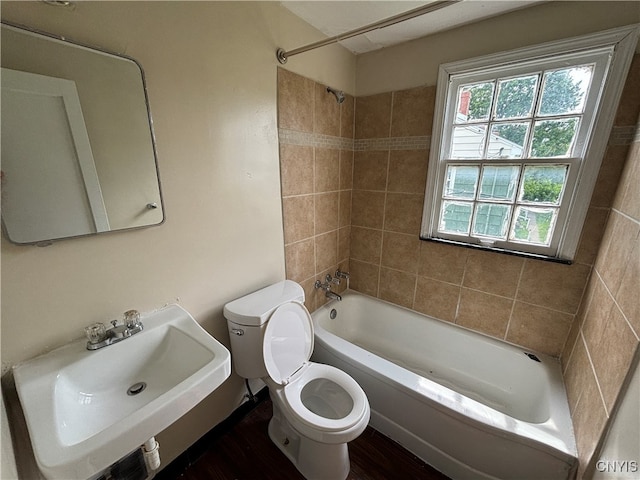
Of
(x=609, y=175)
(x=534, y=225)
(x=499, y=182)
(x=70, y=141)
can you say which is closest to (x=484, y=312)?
(x=534, y=225)

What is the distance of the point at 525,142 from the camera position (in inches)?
56.0

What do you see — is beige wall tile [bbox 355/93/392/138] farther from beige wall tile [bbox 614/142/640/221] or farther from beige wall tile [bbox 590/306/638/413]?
beige wall tile [bbox 590/306/638/413]

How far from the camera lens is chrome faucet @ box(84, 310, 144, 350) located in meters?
0.87

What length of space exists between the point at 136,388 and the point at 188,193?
2.51 feet

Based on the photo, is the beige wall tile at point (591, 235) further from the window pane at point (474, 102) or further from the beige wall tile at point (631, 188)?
the window pane at point (474, 102)

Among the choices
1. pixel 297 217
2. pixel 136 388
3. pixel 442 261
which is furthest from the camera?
pixel 442 261

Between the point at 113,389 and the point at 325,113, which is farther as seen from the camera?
the point at 325,113

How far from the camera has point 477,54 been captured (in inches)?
56.5

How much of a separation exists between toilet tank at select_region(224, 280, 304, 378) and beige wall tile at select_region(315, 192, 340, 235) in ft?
2.16

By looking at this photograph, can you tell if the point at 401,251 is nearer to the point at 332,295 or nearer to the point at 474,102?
the point at 332,295

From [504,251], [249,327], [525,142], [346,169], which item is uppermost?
[525,142]

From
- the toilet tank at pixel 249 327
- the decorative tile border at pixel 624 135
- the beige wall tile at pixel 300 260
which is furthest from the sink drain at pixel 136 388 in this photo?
the decorative tile border at pixel 624 135

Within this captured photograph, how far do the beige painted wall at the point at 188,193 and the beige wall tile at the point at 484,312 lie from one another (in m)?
1.32

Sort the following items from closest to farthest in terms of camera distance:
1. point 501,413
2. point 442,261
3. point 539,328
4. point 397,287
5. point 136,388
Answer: point 136,388 → point 501,413 → point 539,328 → point 442,261 → point 397,287
